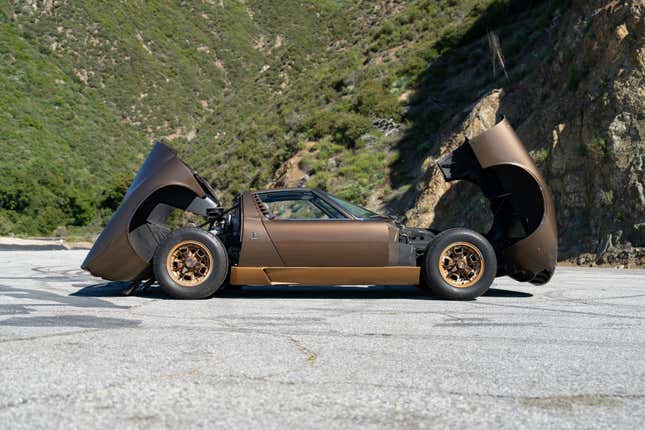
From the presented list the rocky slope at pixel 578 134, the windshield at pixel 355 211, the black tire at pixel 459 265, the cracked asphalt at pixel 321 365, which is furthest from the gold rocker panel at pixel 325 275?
the rocky slope at pixel 578 134

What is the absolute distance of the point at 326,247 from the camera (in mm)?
6875

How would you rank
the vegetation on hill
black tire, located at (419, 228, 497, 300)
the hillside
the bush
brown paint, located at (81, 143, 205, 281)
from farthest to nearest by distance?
the bush, the vegetation on hill, the hillside, brown paint, located at (81, 143, 205, 281), black tire, located at (419, 228, 497, 300)

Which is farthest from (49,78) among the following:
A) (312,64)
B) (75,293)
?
(75,293)

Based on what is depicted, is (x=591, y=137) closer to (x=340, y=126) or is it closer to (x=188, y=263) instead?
(x=188, y=263)

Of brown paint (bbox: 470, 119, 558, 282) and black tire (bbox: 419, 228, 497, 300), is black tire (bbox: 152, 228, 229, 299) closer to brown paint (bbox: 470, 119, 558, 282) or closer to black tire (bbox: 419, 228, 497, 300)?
black tire (bbox: 419, 228, 497, 300)

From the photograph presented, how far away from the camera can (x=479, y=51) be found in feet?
94.9

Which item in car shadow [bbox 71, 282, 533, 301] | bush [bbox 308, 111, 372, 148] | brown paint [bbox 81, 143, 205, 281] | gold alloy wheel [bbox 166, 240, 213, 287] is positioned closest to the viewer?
gold alloy wheel [bbox 166, 240, 213, 287]

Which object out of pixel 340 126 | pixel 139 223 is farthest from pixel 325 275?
pixel 340 126

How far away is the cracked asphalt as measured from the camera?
2.71 metres

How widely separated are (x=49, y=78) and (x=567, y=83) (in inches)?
1718

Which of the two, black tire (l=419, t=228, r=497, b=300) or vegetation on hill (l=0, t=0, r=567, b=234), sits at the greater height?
vegetation on hill (l=0, t=0, r=567, b=234)

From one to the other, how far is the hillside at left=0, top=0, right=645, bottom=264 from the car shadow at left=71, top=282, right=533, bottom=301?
7.90m

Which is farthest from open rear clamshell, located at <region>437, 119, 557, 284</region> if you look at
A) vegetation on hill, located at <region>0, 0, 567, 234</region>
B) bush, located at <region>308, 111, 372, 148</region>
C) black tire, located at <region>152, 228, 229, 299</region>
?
bush, located at <region>308, 111, 372, 148</region>

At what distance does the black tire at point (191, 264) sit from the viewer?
6906mm
